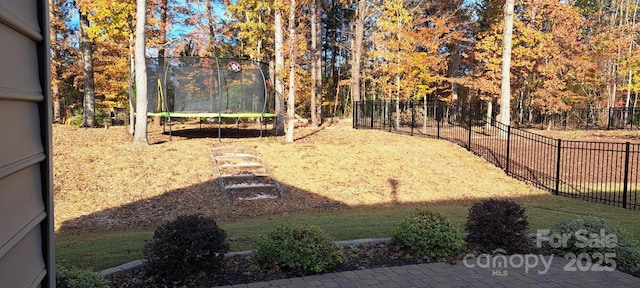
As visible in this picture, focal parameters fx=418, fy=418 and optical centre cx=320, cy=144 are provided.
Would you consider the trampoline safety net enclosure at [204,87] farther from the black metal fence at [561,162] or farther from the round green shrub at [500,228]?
the round green shrub at [500,228]

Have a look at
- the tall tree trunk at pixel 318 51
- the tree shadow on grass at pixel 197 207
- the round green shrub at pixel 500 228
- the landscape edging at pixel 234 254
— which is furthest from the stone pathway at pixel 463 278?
the tall tree trunk at pixel 318 51

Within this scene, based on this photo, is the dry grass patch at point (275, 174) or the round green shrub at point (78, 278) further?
the dry grass patch at point (275, 174)

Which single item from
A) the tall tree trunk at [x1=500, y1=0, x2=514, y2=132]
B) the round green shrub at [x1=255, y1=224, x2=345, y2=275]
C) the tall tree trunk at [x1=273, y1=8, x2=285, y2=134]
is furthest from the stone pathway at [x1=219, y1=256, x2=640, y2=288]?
the tall tree trunk at [x1=500, y1=0, x2=514, y2=132]

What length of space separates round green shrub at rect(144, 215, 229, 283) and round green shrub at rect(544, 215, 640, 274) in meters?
4.15

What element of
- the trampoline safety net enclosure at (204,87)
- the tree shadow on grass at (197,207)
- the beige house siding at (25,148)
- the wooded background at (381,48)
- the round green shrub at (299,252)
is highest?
the wooded background at (381,48)

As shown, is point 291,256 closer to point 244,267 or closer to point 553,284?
point 244,267

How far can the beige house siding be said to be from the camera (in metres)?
0.90

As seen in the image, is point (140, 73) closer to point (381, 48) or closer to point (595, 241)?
point (595, 241)

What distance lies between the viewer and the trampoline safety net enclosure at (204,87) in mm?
13727

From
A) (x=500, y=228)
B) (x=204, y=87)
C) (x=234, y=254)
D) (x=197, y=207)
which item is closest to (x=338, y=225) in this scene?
(x=234, y=254)

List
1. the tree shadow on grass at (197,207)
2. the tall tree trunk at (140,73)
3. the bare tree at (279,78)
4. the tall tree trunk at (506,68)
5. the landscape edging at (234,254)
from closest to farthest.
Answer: the landscape edging at (234,254) → the tree shadow on grass at (197,207) → the tall tree trunk at (140,73) → the bare tree at (279,78) → the tall tree trunk at (506,68)

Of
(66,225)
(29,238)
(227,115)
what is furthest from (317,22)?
(29,238)

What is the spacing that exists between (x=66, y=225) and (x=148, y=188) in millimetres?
1845

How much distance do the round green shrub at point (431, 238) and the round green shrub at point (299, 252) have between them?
3.12 feet
